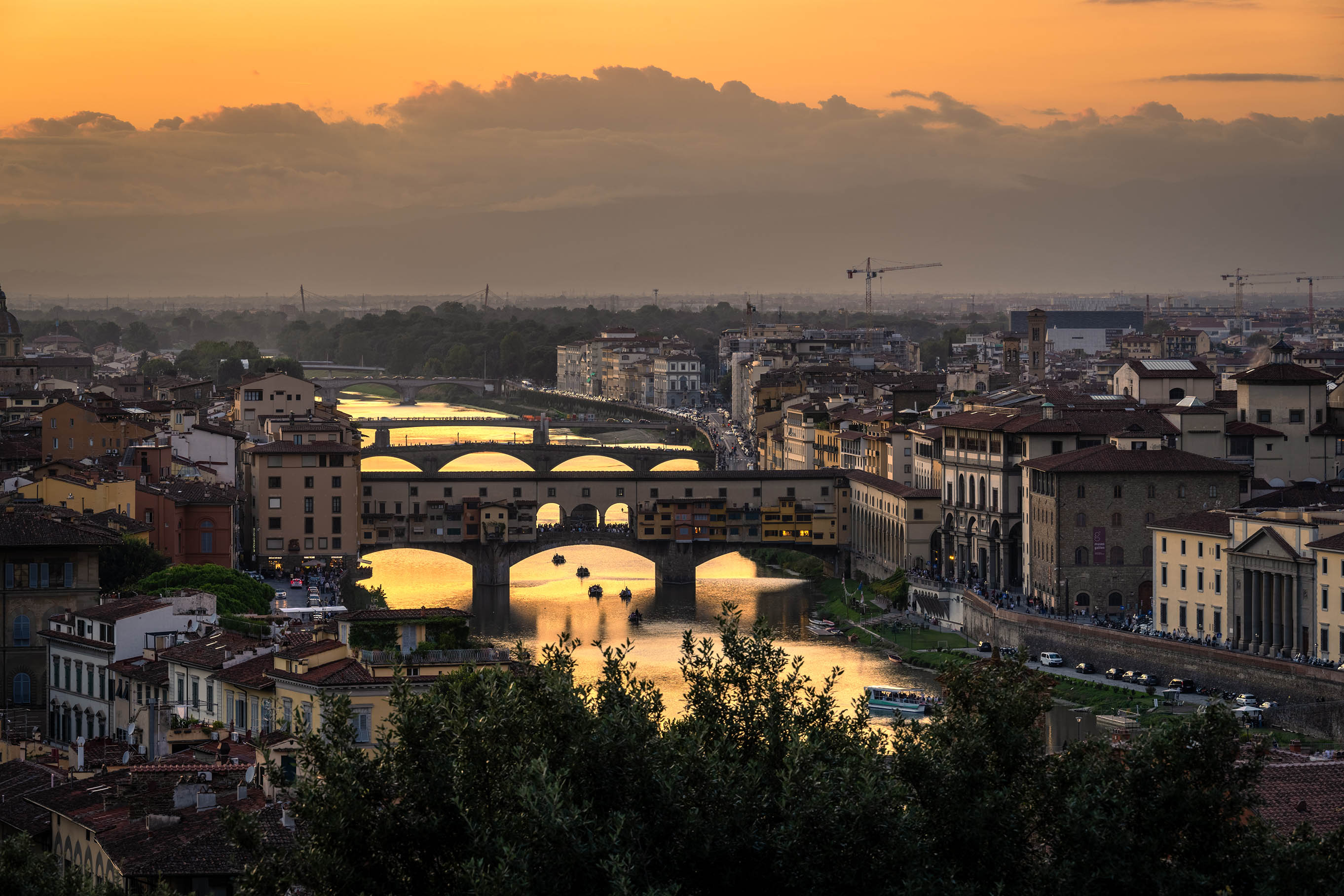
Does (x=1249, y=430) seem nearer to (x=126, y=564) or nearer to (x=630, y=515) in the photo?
(x=630, y=515)

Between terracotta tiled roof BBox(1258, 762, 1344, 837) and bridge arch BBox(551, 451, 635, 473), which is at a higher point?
terracotta tiled roof BBox(1258, 762, 1344, 837)

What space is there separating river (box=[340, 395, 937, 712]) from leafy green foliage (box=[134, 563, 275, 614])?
4.87m

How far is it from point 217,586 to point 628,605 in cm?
1431

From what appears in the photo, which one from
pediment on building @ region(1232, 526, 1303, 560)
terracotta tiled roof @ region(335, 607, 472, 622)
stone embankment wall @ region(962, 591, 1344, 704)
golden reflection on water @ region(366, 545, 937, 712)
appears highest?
terracotta tiled roof @ region(335, 607, 472, 622)

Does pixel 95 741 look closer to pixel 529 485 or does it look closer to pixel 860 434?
pixel 529 485

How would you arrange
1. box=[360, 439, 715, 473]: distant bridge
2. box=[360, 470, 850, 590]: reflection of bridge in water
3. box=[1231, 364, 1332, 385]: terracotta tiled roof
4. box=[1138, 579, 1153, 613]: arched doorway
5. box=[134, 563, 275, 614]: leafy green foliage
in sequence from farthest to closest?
box=[360, 439, 715, 473]: distant bridge < box=[360, 470, 850, 590]: reflection of bridge in water < box=[1231, 364, 1332, 385]: terracotta tiled roof < box=[1138, 579, 1153, 613]: arched doorway < box=[134, 563, 275, 614]: leafy green foliage

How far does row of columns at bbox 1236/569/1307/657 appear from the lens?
3162 centimetres

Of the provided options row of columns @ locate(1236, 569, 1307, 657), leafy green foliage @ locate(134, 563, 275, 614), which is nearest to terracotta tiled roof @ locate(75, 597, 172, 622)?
leafy green foliage @ locate(134, 563, 275, 614)

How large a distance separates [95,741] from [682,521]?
1195 inches

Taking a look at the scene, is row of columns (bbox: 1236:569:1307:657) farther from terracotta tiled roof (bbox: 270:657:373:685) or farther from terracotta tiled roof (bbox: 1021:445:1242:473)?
terracotta tiled roof (bbox: 270:657:373:685)

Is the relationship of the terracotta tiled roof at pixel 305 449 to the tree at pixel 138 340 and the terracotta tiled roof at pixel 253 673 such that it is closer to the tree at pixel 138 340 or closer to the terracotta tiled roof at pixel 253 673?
the terracotta tiled roof at pixel 253 673

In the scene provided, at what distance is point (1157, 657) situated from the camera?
109ft

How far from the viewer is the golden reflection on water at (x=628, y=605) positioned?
36000 millimetres

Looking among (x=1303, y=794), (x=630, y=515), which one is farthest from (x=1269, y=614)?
(x=630, y=515)
